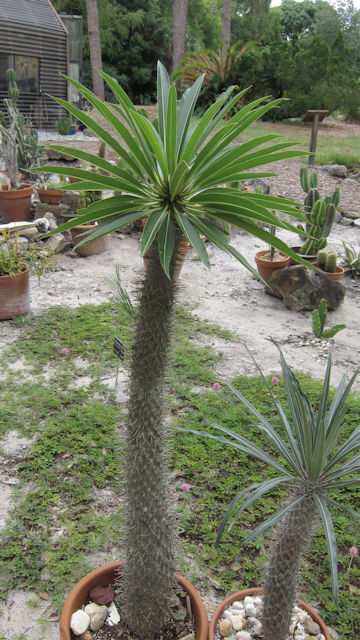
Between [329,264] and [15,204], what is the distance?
3.92m

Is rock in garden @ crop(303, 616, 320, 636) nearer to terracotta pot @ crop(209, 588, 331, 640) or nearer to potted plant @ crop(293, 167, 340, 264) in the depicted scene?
terracotta pot @ crop(209, 588, 331, 640)

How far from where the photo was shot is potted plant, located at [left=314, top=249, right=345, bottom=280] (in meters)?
5.52

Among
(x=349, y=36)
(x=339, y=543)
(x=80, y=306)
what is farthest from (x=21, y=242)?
(x=349, y=36)

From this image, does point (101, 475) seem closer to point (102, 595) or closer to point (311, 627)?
point (102, 595)

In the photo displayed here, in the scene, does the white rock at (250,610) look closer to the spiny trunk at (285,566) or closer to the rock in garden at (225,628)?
the rock in garden at (225,628)

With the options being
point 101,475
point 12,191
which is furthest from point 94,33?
point 101,475

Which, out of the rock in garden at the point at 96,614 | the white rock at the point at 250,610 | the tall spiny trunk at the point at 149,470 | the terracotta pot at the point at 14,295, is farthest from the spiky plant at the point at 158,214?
the terracotta pot at the point at 14,295

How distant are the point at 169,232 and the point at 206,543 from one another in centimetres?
178

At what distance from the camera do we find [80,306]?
16.4ft

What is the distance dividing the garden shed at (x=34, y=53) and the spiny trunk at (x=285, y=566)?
45.9 feet

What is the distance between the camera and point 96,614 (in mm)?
1858

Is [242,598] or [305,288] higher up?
[305,288]

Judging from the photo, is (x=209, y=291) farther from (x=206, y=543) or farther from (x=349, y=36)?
(x=349, y=36)

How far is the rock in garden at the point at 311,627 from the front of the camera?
1.89 metres
